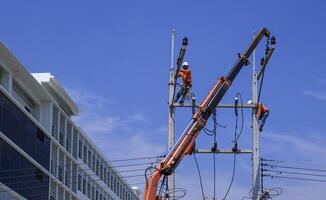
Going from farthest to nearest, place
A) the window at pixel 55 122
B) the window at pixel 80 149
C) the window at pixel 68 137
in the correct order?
the window at pixel 80 149 → the window at pixel 68 137 → the window at pixel 55 122

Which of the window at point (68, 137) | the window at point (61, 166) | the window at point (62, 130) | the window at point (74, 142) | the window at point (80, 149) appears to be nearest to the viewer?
the window at point (61, 166)

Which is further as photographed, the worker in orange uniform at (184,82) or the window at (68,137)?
the window at (68,137)

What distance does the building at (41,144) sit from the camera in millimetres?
59250

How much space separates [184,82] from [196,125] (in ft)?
7.08

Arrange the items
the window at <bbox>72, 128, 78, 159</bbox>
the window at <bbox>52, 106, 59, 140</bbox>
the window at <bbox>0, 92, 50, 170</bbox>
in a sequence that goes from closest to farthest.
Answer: the window at <bbox>0, 92, 50, 170</bbox>
the window at <bbox>52, 106, 59, 140</bbox>
the window at <bbox>72, 128, 78, 159</bbox>

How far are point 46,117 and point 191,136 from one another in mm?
34942

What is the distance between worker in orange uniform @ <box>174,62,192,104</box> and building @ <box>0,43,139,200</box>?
74.2 feet

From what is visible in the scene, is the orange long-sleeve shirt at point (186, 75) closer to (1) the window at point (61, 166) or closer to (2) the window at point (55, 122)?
(2) the window at point (55, 122)

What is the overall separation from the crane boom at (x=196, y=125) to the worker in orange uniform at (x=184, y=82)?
0.89 meters

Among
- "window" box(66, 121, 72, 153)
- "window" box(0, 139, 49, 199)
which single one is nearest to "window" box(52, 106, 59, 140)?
"window" box(66, 121, 72, 153)

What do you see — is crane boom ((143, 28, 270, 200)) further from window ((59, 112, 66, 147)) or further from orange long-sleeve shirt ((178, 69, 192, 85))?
window ((59, 112, 66, 147))

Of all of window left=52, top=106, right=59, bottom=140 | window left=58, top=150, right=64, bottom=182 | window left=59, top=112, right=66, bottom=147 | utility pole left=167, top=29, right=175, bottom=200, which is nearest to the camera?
utility pole left=167, top=29, right=175, bottom=200

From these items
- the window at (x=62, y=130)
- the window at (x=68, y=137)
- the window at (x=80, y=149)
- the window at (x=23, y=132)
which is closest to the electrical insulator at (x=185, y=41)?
the window at (x=23, y=132)

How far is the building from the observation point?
59.2m
